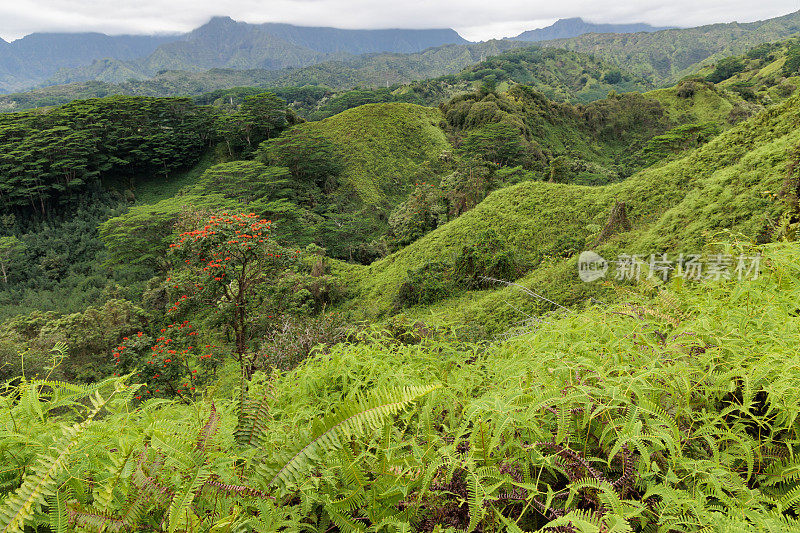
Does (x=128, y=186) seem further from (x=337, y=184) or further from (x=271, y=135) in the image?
(x=337, y=184)

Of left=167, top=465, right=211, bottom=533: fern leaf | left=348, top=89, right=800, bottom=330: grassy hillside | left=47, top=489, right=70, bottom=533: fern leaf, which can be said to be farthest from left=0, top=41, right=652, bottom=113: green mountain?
left=47, top=489, right=70, bottom=533: fern leaf

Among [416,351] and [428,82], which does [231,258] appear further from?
[428,82]

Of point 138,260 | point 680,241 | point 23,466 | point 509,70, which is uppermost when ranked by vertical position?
point 509,70

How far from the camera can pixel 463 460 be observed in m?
1.04

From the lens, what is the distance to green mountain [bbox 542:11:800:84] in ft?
386

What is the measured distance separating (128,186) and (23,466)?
30864mm

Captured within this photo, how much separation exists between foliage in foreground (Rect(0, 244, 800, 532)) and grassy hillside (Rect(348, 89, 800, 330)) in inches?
116

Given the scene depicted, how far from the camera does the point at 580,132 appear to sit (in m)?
31.9

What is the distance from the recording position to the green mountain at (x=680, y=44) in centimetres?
11769

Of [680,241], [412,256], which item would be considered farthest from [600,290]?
[412,256]

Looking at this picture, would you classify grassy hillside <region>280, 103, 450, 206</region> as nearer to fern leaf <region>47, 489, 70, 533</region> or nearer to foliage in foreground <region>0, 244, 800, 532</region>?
foliage in foreground <region>0, 244, 800, 532</region>

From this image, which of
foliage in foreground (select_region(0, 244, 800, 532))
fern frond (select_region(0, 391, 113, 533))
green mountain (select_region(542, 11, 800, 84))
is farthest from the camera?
green mountain (select_region(542, 11, 800, 84))

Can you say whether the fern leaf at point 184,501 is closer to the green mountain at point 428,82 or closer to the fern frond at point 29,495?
the fern frond at point 29,495

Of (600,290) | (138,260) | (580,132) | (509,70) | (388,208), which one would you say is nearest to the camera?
(600,290)
